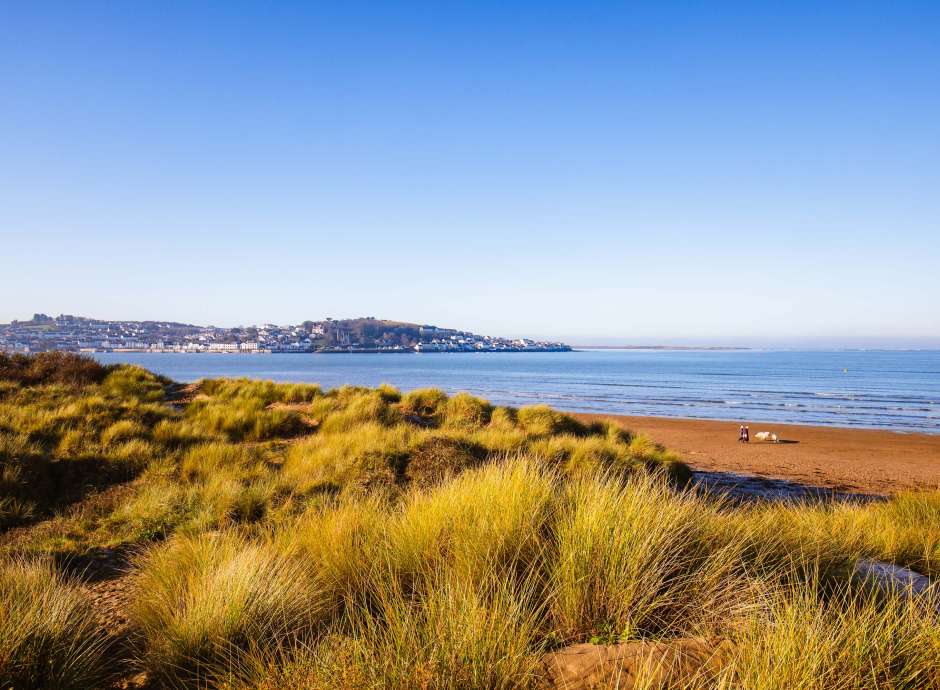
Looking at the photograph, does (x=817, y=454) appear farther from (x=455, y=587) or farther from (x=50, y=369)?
(x=50, y=369)

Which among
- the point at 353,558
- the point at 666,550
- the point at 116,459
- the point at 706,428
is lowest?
the point at 706,428

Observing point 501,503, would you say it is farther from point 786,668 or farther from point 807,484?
point 807,484

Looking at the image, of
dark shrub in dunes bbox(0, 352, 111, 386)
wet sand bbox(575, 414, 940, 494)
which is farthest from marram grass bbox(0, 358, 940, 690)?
dark shrub in dunes bbox(0, 352, 111, 386)

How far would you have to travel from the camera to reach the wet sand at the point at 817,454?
1630 cm

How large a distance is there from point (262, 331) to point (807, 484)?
190516 mm

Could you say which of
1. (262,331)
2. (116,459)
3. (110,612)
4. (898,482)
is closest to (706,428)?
(898,482)

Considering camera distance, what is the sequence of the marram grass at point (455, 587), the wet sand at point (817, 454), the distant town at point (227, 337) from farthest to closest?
the distant town at point (227, 337), the wet sand at point (817, 454), the marram grass at point (455, 587)

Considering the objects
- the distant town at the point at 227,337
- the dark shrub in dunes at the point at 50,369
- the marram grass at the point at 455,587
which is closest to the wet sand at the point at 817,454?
the marram grass at the point at 455,587

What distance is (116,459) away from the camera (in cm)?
905

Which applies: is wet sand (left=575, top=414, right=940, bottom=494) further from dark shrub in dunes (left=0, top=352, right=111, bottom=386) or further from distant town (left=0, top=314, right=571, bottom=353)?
distant town (left=0, top=314, right=571, bottom=353)

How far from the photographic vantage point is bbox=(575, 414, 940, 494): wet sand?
1630 centimetres

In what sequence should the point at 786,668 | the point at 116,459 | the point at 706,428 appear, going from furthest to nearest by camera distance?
the point at 706,428
the point at 116,459
the point at 786,668

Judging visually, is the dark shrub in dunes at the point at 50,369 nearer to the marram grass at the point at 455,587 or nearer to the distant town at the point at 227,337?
the marram grass at the point at 455,587

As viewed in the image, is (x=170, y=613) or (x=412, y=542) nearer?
(x=170, y=613)
